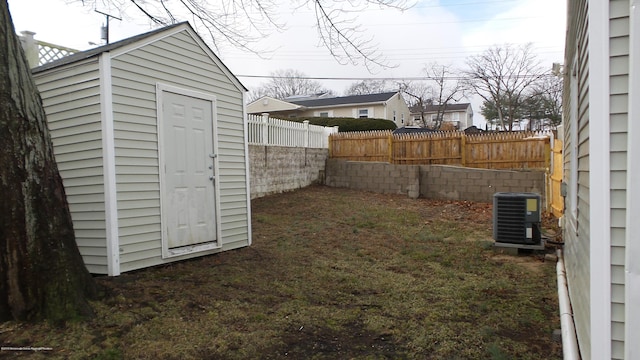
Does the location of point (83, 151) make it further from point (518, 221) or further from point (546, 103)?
point (546, 103)

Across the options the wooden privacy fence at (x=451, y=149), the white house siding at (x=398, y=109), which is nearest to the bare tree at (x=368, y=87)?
the white house siding at (x=398, y=109)

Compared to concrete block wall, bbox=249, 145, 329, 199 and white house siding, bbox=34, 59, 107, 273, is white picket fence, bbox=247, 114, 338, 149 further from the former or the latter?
white house siding, bbox=34, 59, 107, 273

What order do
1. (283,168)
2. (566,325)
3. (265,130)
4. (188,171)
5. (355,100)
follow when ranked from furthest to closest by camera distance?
(355,100) < (283,168) < (265,130) < (188,171) < (566,325)

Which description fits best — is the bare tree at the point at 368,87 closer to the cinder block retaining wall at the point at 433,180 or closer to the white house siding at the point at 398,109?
the white house siding at the point at 398,109

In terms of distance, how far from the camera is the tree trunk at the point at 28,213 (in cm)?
306

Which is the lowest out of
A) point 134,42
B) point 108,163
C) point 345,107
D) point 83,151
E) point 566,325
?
point 566,325

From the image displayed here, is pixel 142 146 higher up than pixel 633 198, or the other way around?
pixel 142 146

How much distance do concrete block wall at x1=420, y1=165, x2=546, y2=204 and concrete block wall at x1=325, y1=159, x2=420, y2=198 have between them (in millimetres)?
322

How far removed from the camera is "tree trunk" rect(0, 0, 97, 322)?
10.0 ft

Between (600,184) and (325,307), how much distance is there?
2742mm

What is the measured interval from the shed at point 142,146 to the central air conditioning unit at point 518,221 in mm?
4141

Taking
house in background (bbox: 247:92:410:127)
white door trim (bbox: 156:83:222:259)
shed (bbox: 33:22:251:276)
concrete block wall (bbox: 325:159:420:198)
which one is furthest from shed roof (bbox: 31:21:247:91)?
house in background (bbox: 247:92:410:127)

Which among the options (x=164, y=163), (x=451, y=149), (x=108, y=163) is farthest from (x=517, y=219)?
(x=451, y=149)

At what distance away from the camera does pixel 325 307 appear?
13.5 feet
